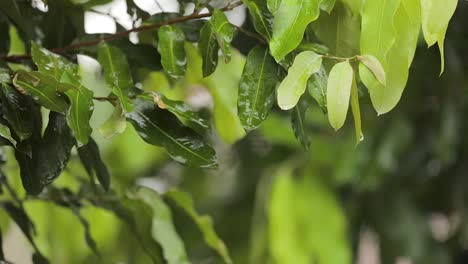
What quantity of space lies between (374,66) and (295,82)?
0.05m

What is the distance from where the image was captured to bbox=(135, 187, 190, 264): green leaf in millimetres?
646

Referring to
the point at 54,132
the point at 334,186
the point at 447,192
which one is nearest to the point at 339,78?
the point at 54,132

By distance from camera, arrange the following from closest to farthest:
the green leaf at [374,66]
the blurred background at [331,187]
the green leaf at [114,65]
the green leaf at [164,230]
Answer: the green leaf at [374,66] < the green leaf at [114,65] < the green leaf at [164,230] < the blurred background at [331,187]

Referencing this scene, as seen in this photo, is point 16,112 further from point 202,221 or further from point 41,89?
point 202,221

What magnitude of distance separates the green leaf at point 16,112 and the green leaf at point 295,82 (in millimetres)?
161

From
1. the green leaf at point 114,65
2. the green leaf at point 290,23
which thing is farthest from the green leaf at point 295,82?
the green leaf at point 114,65

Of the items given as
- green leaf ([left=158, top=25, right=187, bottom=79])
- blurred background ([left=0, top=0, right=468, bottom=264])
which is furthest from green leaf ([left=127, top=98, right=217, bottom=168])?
blurred background ([left=0, top=0, right=468, bottom=264])

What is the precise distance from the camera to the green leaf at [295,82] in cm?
42

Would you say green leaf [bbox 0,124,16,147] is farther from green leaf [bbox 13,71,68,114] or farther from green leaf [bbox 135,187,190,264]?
green leaf [bbox 135,187,190,264]

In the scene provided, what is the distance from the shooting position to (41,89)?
1.45ft

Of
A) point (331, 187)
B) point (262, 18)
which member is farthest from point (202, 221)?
point (331, 187)

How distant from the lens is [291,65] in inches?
17.7

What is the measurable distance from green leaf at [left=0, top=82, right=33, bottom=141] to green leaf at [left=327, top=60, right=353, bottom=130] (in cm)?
19

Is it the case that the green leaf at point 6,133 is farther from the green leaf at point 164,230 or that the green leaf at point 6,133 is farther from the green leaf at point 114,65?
the green leaf at point 164,230
